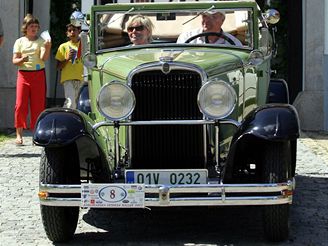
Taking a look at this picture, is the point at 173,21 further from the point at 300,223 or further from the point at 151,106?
the point at 300,223

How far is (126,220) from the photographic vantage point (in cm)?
652

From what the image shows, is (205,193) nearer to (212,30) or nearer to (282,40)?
(212,30)

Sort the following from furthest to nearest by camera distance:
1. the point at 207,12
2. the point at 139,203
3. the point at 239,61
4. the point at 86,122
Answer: the point at 207,12 < the point at 239,61 < the point at 86,122 < the point at 139,203

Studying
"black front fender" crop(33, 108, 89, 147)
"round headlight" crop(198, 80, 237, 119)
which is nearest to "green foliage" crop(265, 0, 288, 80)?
"round headlight" crop(198, 80, 237, 119)

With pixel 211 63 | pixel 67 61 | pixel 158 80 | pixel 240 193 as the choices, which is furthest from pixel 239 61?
pixel 67 61

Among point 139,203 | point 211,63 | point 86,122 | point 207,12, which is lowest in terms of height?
point 139,203

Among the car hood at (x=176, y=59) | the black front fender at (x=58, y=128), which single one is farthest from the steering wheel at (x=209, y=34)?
the black front fender at (x=58, y=128)

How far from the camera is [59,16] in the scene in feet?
45.1

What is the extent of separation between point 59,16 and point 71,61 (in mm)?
3064

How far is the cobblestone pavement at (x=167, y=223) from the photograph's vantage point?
5.81 m

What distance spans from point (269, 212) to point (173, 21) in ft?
6.86

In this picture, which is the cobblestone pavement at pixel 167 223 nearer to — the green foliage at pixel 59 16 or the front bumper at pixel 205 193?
the front bumper at pixel 205 193

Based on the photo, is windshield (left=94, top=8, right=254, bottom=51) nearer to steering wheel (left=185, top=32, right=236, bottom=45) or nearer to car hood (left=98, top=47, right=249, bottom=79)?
steering wheel (left=185, top=32, right=236, bottom=45)

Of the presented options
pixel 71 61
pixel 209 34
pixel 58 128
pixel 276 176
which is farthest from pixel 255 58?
pixel 71 61
